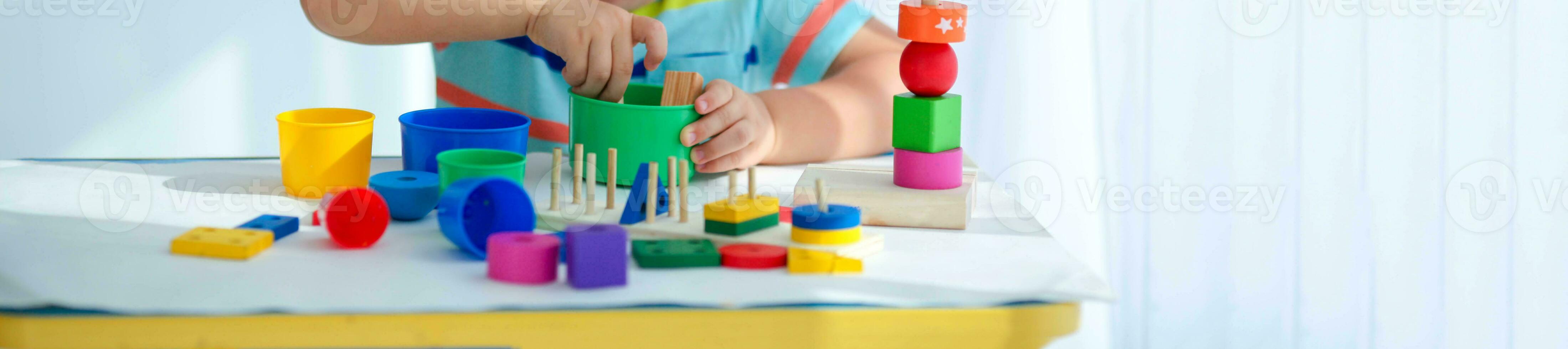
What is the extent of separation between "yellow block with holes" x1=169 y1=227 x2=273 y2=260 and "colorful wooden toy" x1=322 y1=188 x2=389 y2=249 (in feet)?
0.10

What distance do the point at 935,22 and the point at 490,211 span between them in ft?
0.86

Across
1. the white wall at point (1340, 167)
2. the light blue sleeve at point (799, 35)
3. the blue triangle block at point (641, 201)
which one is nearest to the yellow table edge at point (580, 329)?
the blue triangle block at point (641, 201)

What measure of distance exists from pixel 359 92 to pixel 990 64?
100 cm

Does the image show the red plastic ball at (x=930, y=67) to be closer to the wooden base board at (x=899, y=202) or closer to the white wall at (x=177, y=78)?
the wooden base board at (x=899, y=202)

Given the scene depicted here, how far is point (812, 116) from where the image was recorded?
0.77 meters

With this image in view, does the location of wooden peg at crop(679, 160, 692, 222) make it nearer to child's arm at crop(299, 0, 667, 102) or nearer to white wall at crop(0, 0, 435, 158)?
child's arm at crop(299, 0, 667, 102)

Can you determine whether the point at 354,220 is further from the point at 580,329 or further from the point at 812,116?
the point at 812,116

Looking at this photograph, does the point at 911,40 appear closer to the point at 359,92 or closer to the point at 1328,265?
the point at 1328,265

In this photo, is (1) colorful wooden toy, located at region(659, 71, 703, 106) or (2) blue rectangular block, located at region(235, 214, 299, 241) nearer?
(2) blue rectangular block, located at region(235, 214, 299, 241)

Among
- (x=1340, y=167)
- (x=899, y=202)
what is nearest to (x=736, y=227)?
(x=899, y=202)

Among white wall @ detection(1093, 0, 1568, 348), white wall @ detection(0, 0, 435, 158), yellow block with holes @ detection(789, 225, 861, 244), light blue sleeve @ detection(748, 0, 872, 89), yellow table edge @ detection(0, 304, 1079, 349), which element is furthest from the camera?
white wall @ detection(0, 0, 435, 158)

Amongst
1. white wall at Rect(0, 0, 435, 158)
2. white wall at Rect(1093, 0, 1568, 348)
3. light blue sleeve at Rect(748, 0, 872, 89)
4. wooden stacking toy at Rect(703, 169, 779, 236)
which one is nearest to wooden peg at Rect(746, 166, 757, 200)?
wooden stacking toy at Rect(703, 169, 779, 236)

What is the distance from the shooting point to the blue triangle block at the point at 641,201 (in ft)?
1.81

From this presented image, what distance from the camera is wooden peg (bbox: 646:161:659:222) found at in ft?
1.79
